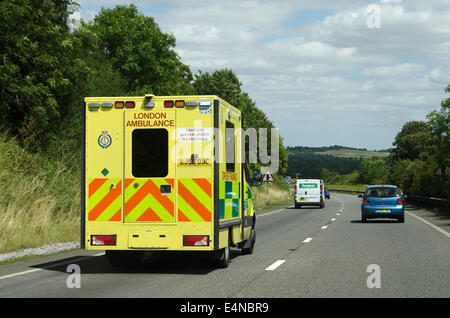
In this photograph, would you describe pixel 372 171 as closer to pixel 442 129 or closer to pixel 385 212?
pixel 442 129

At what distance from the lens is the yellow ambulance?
10.4 meters

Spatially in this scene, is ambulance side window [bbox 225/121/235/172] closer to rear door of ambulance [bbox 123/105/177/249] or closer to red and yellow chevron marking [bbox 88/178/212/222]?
red and yellow chevron marking [bbox 88/178/212/222]

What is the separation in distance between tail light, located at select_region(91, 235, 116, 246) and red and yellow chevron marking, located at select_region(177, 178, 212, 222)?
1.13 m

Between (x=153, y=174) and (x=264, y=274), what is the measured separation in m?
2.37

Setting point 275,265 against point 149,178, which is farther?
point 275,265

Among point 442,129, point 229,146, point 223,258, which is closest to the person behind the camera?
point 223,258

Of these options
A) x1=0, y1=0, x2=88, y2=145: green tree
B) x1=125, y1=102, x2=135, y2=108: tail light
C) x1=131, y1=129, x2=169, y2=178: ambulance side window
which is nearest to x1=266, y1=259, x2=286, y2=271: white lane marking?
x1=131, y1=129, x2=169, y2=178: ambulance side window

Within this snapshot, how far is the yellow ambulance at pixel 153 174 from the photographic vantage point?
34.3ft

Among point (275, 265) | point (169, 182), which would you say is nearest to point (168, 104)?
point (169, 182)

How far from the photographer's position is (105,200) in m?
10.7

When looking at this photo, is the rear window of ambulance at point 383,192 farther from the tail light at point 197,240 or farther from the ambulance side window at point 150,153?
the ambulance side window at point 150,153
